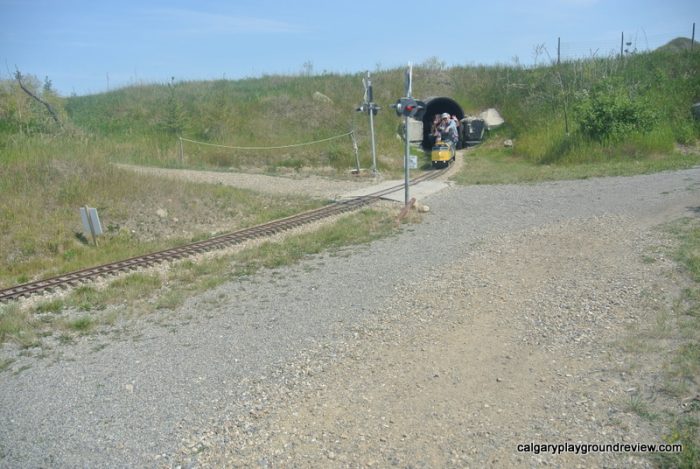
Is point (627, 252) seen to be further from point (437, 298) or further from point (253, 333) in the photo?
point (253, 333)

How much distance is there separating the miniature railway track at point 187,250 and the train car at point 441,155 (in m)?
6.40

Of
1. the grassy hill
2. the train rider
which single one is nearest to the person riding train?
the train rider

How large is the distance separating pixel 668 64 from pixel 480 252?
75.4 feet

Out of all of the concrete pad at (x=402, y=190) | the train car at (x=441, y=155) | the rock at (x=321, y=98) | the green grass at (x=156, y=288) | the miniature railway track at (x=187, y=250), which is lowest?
the green grass at (x=156, y=288)

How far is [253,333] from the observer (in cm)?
680

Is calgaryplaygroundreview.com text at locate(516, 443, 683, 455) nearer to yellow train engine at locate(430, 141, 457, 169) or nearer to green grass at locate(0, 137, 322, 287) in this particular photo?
green grass at locate(0, 137, 322, 287)

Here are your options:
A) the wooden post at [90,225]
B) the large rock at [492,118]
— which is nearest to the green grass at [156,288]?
the wooden post at [90,225]

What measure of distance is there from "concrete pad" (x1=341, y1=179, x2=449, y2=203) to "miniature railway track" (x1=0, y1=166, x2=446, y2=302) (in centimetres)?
46

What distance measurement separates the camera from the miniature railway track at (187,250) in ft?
28.9

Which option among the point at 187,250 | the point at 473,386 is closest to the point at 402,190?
the point at 187,250

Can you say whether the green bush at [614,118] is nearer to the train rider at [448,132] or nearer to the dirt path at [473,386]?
the train rider at [448,132]

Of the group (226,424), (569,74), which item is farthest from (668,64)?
(226,424)

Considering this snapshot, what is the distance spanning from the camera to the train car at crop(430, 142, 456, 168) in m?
21.6

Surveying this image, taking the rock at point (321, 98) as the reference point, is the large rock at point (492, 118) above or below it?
below
